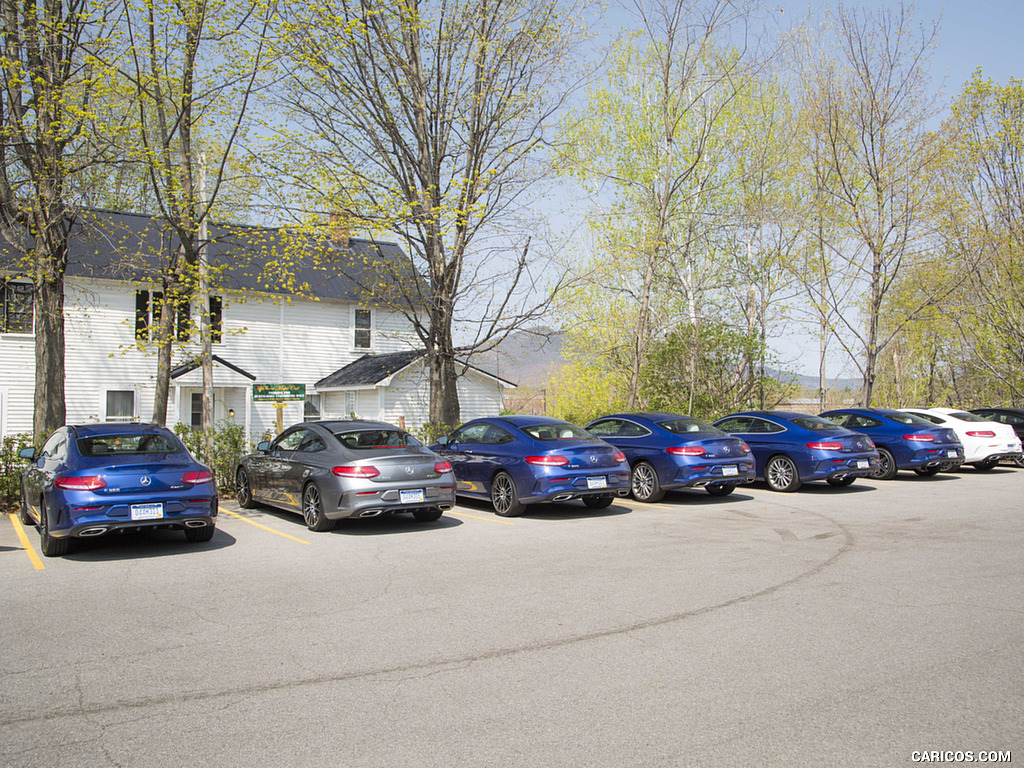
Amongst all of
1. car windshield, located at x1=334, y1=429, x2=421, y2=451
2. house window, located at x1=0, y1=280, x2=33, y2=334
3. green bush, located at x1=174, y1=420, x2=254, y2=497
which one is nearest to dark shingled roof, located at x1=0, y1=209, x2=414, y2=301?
house window, located at x1=0, y1=280, x2=33, y2=334

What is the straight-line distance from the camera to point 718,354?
23969 mm

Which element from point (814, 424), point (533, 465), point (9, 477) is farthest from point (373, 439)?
point (814, 424)

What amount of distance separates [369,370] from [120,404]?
7.96 meters

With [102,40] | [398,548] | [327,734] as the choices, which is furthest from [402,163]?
[327,734]

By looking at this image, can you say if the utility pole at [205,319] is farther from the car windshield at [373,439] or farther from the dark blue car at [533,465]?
the dark blue car at [533,465]

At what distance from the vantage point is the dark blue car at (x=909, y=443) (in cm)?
1706

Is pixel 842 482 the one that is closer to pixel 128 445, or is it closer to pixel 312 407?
pixel 128 445

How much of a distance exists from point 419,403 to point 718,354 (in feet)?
35.7

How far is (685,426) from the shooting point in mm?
14203

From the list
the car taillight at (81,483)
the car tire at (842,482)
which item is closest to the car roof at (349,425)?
the car taillight at (81,483)

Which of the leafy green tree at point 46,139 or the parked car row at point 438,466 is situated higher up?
the leafy green tree at point 46,139

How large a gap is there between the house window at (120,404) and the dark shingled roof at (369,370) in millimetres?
6145

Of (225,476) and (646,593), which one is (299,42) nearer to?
(225,476)

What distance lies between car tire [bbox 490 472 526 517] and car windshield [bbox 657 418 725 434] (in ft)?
11.0
